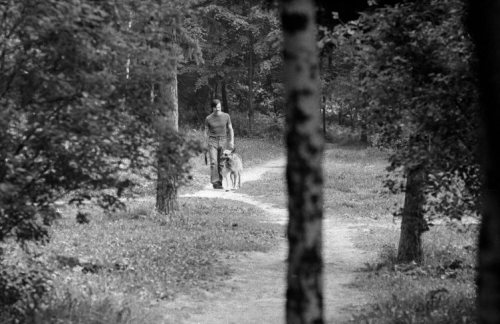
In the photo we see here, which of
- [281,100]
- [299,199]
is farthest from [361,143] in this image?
[299,199]

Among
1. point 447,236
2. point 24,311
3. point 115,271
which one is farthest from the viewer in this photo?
point 447,236

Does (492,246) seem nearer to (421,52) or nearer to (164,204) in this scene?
(421,52)

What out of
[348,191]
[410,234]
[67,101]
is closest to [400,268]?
[410,234]

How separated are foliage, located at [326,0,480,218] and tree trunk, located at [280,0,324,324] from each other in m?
3.44

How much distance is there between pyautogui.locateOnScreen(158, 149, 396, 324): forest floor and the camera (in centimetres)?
820

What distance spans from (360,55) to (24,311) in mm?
4901

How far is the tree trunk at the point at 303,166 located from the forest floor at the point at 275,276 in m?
4.26

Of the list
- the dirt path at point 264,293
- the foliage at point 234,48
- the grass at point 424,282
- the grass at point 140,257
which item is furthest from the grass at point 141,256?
the foliage at point 234,48

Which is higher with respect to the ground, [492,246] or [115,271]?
[492,246]

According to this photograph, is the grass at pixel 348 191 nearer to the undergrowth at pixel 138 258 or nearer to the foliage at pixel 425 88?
the undergrowth at pixel 138 258

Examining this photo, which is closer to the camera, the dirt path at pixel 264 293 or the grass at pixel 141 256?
the grass at pixel 141 256

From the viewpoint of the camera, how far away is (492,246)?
106 inches

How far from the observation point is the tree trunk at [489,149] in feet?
8.37

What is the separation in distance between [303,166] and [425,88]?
12.8ft
